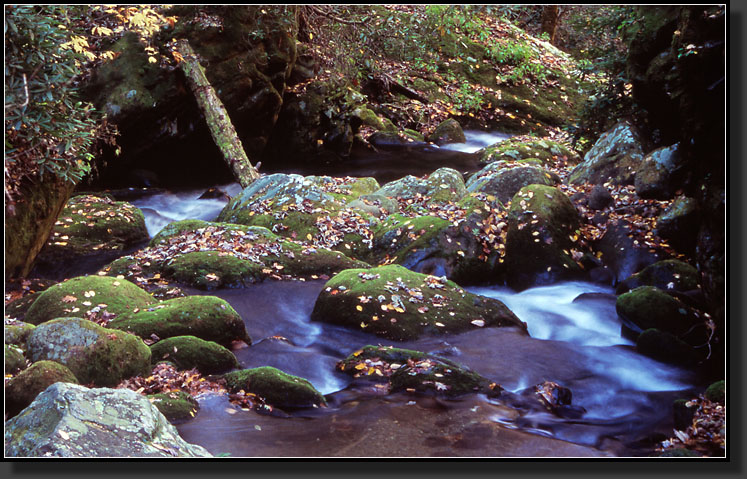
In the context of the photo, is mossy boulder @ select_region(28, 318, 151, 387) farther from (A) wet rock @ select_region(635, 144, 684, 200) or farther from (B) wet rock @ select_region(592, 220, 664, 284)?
(B) wet rock @ select_region(592, 220, 664, 284)

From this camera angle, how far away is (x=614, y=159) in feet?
35.2

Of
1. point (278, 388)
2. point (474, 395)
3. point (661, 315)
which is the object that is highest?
point (278, 388)

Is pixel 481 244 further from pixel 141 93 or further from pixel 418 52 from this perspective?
pixel 141 93

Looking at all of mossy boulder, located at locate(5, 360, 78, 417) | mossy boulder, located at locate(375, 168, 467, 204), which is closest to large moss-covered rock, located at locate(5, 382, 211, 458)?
mossy boulder, located at locate(5, 360, 78, 417)

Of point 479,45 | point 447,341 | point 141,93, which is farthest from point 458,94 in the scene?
point 447,341

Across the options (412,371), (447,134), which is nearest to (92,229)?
(412,371)

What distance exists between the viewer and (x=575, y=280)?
848 centimetres

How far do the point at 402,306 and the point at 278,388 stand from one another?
2433mm

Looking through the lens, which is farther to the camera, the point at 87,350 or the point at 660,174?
the point at 660,174

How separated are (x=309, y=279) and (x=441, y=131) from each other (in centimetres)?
1026

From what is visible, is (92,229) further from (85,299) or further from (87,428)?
(87,428)

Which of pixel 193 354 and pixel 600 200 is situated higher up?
pixel 600 200

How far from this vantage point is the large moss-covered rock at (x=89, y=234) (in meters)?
8.90

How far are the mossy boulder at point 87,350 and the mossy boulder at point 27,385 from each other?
510mm
